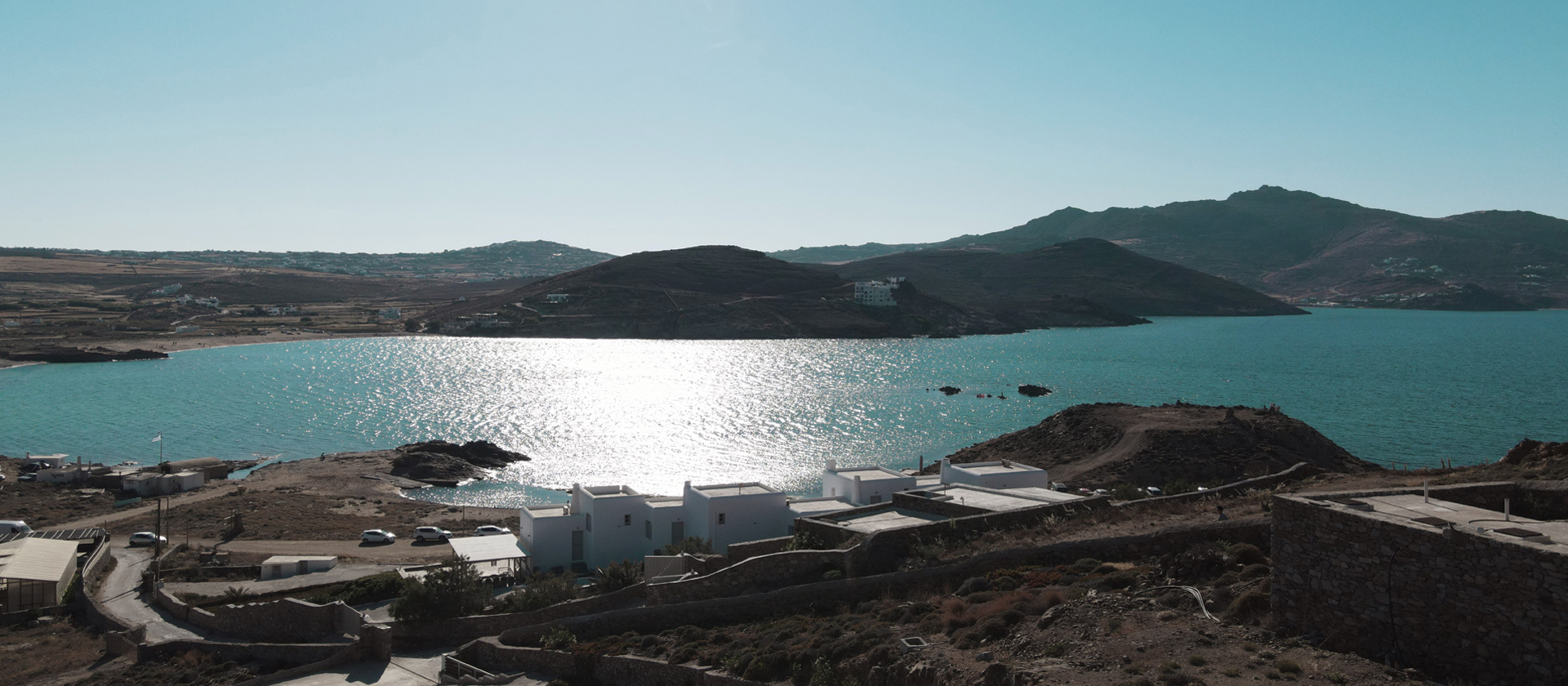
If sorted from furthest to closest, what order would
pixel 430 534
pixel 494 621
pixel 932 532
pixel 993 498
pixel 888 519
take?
1. pixel 430 534
2. pixel 993 498
3. pixel 888 519
4. pixel 494 621
5. pixel 932 532

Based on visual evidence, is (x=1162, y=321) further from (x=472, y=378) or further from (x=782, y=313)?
(x=472, y=378)

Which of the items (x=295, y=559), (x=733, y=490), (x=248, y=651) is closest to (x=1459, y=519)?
(x=733, y=490)

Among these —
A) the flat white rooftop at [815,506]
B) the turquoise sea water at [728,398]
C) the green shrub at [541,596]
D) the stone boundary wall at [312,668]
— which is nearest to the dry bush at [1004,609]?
the green shrub at [541,596]

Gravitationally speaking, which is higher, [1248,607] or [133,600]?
[1248,607]

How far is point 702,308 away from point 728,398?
63.9m

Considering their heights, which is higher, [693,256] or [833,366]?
[693,256]

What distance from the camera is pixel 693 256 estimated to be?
567ft

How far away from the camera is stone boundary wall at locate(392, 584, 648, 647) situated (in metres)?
19.1

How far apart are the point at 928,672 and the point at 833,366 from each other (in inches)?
3615

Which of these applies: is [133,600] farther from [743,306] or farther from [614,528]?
[743,306]

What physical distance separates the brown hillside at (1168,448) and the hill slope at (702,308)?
90.3 metres

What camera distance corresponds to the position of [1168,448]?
40.8 meters

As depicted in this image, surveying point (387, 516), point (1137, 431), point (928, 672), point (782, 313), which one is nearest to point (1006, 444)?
point (1137, 431)

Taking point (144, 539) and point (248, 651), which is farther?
point (144, 539)
